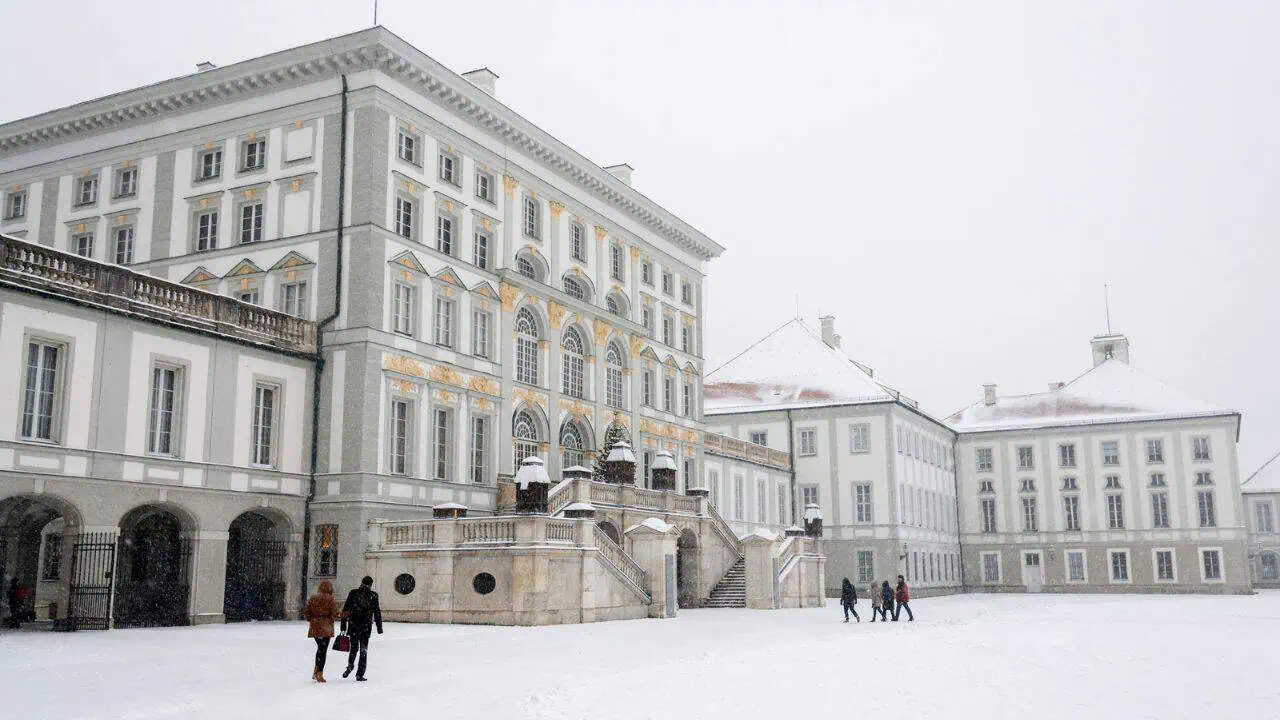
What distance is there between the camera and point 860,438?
6662cm

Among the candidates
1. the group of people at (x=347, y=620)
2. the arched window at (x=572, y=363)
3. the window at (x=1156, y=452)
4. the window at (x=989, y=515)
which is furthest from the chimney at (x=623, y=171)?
the window at (x=1156, y=452)

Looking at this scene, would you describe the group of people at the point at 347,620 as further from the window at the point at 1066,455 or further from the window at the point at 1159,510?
the window at the point at 1066,455

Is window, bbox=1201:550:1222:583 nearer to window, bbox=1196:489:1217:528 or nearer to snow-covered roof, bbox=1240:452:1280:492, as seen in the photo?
window, bbox=1196:489:1217:528

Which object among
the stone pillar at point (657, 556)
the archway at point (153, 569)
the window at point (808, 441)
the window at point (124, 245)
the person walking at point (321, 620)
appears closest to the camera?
the person walking at point (321, 620)

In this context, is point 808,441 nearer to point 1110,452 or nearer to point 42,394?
point 1110,452

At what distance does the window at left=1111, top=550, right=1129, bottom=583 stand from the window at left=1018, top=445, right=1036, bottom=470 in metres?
7.53

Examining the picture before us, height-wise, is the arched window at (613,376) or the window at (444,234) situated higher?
the window at (444,234)

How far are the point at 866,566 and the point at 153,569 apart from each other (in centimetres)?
4283

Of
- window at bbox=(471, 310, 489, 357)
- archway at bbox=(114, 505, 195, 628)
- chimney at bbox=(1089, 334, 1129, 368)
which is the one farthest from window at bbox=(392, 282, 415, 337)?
chimney at bbox=(1089, 334, 1129, 368)

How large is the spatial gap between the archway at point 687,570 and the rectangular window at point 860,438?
83.2 feet

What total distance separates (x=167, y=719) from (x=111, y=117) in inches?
1158

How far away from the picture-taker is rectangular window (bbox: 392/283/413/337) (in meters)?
34.8

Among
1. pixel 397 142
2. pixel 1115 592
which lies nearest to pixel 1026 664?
pixel 397 142

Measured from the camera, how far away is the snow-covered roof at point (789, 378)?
68.4 m
